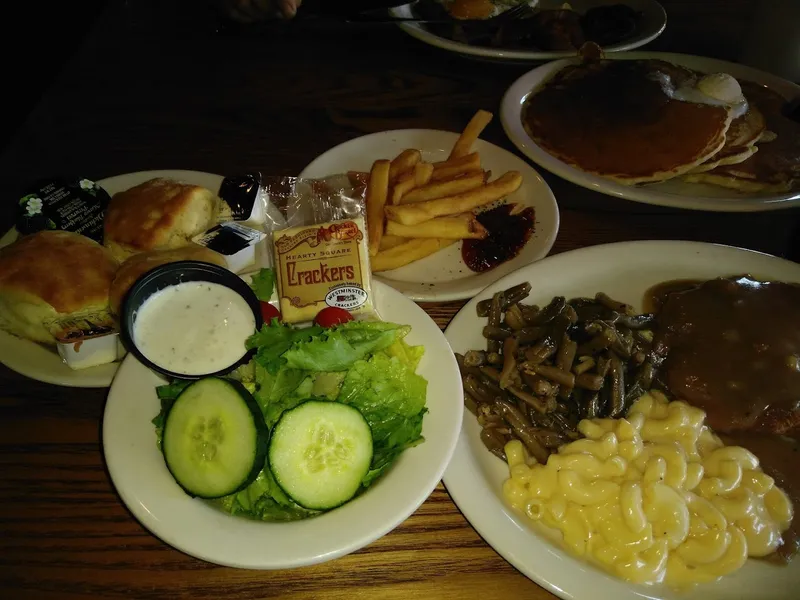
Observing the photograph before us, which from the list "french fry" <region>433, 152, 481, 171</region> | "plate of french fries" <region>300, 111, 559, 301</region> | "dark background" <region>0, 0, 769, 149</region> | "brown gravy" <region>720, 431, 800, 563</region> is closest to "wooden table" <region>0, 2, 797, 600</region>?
"dark background" <region>0, 0, 769, 149</region>

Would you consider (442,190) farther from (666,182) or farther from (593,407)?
(666,182)

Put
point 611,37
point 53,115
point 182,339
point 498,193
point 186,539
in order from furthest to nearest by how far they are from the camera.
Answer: point 611,37, point 53,115, point 498,193, point 182,339, point 186,539

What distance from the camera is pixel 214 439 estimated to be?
144 centimetres

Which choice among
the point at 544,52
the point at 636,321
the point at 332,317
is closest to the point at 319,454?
the point at 332,317

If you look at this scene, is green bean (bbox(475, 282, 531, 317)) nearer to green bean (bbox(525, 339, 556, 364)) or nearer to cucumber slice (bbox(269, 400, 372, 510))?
green bean (bbox(525, 339, 556, 364))

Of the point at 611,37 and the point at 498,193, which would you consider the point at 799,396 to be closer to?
the point at 498,193

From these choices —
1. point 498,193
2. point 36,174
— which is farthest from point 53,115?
point 498,193

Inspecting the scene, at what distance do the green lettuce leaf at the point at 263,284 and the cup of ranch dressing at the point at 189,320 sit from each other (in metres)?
0.20

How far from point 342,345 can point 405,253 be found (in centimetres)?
87

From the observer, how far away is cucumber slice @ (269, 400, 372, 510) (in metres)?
1.42

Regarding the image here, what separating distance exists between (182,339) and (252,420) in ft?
1.41

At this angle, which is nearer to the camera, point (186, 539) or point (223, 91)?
point (186, 539)

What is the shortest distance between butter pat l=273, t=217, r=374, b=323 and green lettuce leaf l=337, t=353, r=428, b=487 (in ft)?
0.94

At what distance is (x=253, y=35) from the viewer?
3.80 meters
